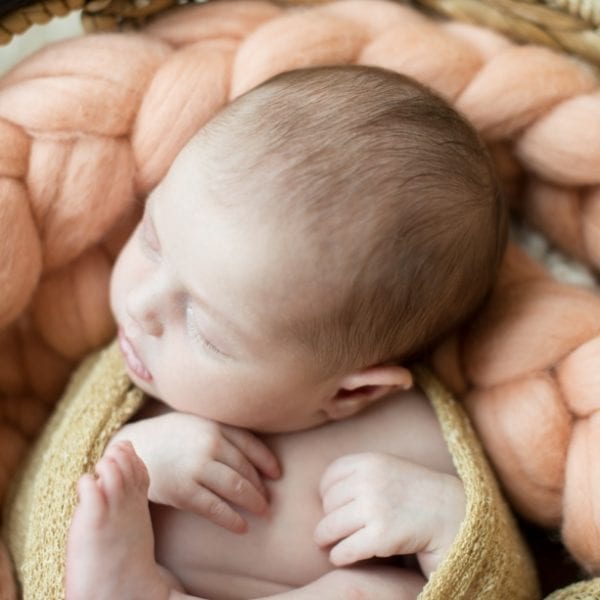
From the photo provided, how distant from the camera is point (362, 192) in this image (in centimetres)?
96

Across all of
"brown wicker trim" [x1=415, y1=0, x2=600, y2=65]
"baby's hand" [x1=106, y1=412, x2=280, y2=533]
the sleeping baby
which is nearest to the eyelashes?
the sleeping baby

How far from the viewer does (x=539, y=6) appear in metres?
1.23

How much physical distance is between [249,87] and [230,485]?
0.45 meters

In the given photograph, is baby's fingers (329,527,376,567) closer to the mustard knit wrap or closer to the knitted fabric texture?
the mustard knit wrap

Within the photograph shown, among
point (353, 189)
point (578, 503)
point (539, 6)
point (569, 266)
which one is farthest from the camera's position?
point (569, 266)

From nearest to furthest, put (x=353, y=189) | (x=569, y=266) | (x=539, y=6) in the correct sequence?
(x=353, y=189) < (x=539, y=6) < (x=569, y=266)

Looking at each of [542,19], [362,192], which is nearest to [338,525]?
[362,192]

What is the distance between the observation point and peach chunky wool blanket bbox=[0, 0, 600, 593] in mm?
1111

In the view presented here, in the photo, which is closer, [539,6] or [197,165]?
[197,165]

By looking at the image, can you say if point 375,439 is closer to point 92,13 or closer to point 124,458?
point 124,458

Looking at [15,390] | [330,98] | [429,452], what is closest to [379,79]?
[330,98]

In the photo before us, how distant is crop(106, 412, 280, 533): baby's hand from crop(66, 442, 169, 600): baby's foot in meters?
0.07

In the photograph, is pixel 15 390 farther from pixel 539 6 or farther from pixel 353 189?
pixel 539 6

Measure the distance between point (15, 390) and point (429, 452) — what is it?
1.72 feet
